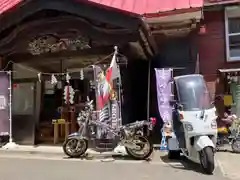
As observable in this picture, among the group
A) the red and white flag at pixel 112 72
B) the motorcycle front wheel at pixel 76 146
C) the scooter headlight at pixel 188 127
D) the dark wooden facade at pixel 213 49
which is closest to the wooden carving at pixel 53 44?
the red and white flag at pixel 112 72

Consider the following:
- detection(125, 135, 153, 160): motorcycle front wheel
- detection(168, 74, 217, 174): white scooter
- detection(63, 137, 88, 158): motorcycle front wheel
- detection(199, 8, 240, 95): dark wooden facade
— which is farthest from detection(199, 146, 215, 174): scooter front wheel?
detection(199, 8, 240, 95): dark wooden facade

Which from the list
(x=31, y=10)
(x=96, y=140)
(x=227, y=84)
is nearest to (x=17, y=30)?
(x=31, y=10)

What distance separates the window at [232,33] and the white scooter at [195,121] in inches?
187

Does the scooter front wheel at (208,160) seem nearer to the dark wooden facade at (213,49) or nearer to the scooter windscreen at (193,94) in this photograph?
the scooter windscreen at (193,94)

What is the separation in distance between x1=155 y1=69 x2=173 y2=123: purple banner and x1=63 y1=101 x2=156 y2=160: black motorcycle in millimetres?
1153

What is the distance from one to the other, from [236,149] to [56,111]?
6277mm

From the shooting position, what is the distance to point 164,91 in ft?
37.0

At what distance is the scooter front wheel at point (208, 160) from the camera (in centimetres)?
747

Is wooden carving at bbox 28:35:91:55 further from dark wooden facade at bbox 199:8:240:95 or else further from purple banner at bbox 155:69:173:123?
dark wooden facade at bbox 199:8:240:95

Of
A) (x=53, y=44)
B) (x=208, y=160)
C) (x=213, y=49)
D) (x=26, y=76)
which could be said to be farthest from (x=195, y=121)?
(x=26, y=76)

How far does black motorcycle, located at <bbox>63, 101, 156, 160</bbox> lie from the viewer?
9250mm

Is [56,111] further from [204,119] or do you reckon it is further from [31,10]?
[204,119]

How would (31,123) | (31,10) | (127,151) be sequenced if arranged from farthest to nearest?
(31,123)
(31,10)
(127,151)

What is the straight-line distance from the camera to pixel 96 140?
10.4 meters
